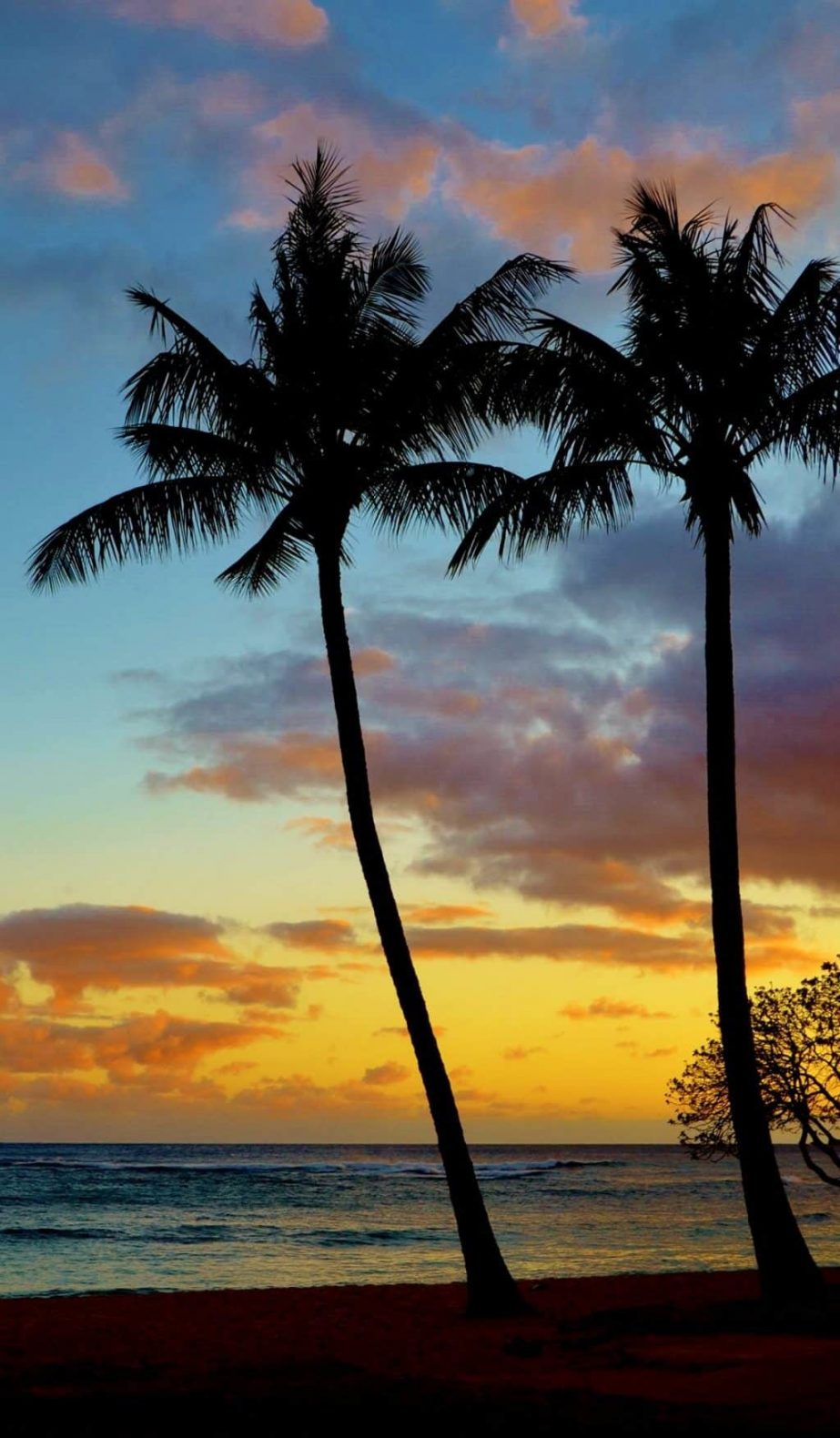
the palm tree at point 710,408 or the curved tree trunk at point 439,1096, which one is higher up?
the palm tree at point 710,408

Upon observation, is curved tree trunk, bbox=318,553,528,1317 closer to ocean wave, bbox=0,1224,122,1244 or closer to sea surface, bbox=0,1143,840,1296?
sea surface, bbox=0,1143,840,1296

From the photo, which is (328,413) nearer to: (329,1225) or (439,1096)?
(439,1096)

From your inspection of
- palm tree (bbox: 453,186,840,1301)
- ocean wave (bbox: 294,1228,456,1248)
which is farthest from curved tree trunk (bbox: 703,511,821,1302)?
ocean wave (bbox: 294,1228,456,1248)

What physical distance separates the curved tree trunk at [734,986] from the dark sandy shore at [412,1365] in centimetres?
57

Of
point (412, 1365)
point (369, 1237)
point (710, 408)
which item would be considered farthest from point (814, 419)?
point (369, 1237)

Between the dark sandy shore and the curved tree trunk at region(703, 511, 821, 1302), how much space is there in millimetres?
565

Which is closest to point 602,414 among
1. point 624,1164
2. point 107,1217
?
point 107,1217

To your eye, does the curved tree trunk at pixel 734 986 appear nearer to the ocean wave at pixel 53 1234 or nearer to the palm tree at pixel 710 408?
the palm tree at pixel 710 408

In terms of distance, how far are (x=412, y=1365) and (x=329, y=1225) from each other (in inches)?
1337

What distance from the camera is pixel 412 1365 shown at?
10609 mm

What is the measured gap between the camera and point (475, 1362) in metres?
10.7

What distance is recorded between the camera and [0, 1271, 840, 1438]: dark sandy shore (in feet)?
23.5

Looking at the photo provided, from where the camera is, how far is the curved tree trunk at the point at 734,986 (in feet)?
40.3

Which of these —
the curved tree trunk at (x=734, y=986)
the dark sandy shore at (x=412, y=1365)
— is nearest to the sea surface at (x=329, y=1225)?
the dark sandy shore at (x=412, y=1365)
